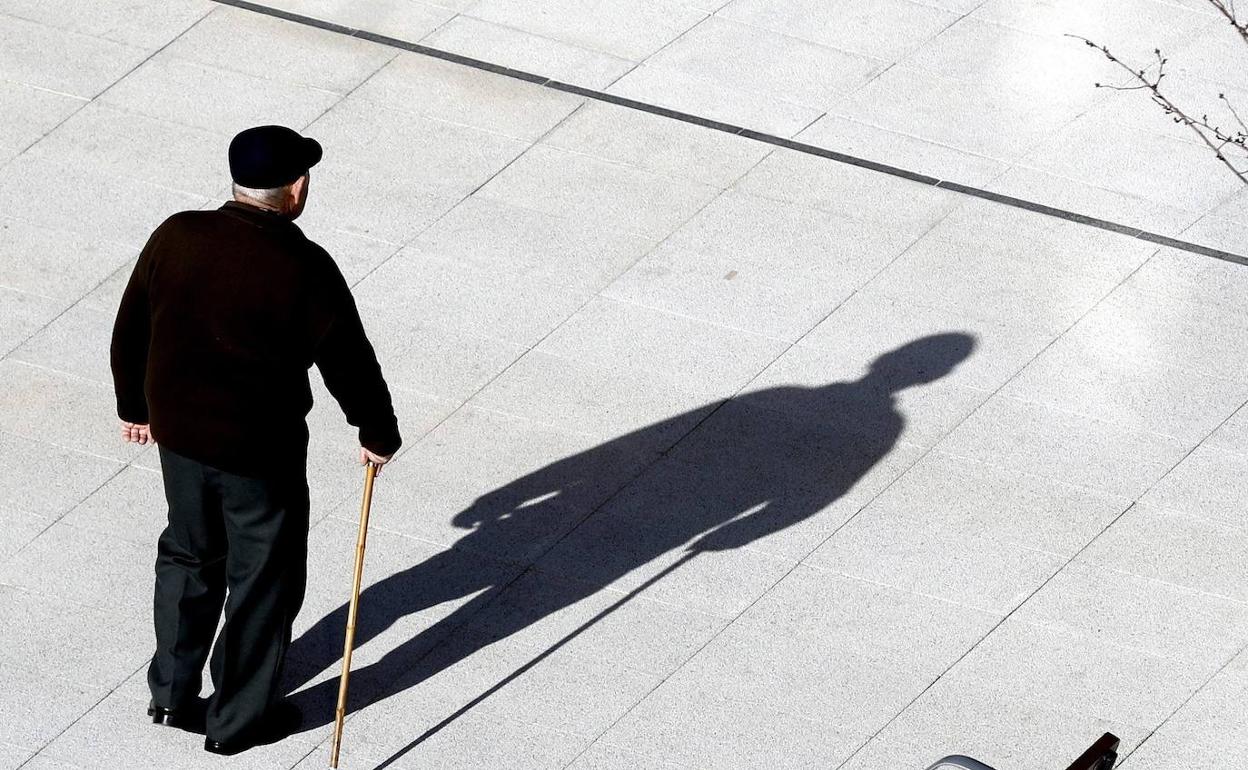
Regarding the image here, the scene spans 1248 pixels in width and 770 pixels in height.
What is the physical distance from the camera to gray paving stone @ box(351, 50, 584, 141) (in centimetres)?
959

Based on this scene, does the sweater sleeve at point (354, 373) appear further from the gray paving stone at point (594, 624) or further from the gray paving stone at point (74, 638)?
the gray paving stone at point (74, 638)

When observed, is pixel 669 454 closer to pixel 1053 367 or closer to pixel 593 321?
pixel 593 321

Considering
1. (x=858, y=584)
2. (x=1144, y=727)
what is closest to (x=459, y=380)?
(x=858, y=584)

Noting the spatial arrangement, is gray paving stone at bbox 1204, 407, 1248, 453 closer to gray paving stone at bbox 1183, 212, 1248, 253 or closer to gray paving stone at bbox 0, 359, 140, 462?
gray paving stone at bbox 1183, 212, 1248, 253

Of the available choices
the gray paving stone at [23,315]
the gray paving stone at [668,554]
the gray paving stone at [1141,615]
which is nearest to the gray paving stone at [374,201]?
the gray paving stone at [23,315]

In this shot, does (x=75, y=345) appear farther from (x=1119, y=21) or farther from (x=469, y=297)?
(x=1119, y=21)

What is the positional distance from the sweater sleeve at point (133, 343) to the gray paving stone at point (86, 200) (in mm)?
2678

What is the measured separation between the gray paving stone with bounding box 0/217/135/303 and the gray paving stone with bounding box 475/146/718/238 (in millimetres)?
1682

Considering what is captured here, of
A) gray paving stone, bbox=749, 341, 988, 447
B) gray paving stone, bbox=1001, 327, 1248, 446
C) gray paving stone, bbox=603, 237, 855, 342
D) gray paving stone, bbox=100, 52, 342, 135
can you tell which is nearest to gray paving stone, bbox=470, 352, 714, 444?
gray paving stone, bbox=749, 341, 988, 447

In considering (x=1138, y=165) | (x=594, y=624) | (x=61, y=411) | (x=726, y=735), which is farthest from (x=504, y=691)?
(x=1138, y=165)

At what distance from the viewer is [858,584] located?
23.4ft

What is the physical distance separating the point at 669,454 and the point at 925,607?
1210mm

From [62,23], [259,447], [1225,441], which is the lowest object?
[62,23]

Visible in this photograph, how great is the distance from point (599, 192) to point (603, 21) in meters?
1.65
